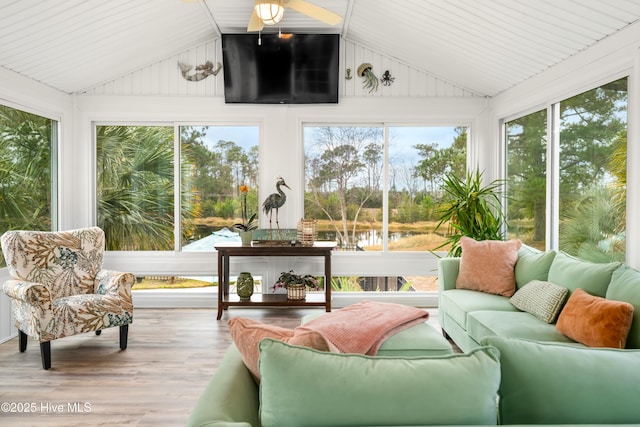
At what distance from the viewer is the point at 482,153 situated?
5285mm

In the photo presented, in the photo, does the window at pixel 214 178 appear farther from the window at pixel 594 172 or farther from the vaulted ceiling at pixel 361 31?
the window at pixel 594 172

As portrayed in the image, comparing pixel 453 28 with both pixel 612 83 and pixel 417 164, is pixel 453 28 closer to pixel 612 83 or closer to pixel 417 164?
pixel 612 83

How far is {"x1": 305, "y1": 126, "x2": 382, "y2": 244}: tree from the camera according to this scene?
538cm

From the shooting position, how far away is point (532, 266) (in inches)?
138

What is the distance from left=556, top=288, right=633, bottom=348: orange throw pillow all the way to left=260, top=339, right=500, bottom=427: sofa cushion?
5.23 feet

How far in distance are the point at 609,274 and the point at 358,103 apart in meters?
3.31

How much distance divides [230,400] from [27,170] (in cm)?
425

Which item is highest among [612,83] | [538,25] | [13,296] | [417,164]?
[538,25]

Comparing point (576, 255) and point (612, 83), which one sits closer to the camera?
point (612, 83)

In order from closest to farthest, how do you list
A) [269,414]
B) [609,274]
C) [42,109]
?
[269,414] < [609,274] < [42,109]

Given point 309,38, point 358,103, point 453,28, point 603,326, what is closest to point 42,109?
point 309,38

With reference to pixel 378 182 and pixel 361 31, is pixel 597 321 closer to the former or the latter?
pixel 378 182

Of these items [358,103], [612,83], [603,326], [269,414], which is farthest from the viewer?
[358,103]

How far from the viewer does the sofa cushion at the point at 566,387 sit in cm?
115
